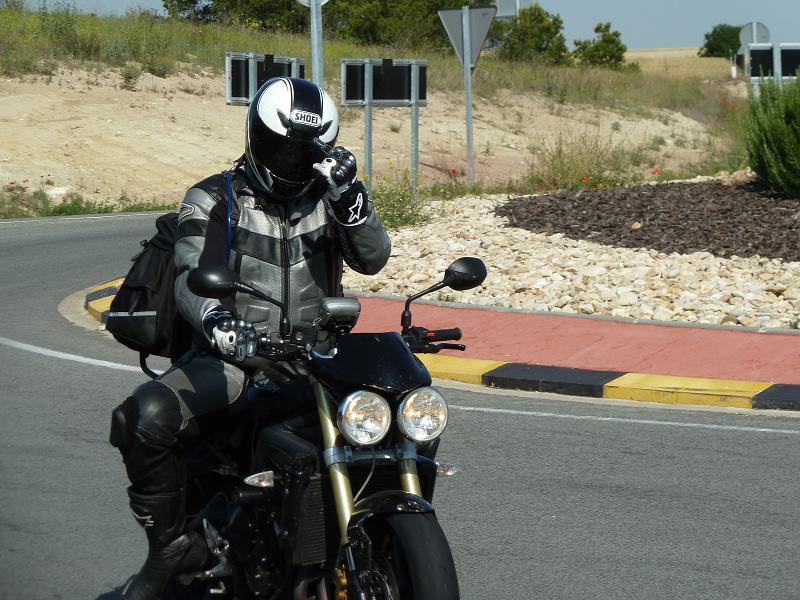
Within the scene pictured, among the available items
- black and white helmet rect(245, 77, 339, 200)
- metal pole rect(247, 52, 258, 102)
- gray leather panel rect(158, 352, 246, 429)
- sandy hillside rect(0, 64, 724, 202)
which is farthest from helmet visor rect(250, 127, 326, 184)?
sandy hillside rect(0, 64, 724, 202)

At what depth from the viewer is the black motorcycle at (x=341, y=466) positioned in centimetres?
369

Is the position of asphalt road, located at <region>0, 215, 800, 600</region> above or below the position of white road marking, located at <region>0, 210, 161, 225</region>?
below

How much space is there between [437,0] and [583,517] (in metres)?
53.5

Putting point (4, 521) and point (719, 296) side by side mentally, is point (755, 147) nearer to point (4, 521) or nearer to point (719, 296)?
point (719, 296)

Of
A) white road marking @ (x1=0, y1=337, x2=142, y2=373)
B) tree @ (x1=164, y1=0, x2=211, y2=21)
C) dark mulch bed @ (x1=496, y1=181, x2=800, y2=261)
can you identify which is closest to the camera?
white road marking @ (x1=0, y1=337, x2=142, y2=373)

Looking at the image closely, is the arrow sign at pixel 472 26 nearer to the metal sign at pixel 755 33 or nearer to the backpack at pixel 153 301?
the metal sign at pixel 755 33

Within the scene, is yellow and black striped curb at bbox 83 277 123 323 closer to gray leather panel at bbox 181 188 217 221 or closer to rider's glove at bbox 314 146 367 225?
gray leather panel at bbox 181 188 217 221

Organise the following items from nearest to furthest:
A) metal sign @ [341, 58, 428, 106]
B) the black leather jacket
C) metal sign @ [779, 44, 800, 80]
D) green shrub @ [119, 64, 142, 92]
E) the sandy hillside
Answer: the black leather jacket → metal sign @ [341, 58, 428, 106] → metal sign @ [779, 44, 800, 80] → the sandy hillside → green shrub @ [119, 64, 142, 92]

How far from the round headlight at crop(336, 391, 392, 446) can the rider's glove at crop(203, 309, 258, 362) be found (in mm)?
310

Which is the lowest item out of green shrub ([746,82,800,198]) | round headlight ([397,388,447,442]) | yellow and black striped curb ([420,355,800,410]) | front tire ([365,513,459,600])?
yellow and black striped curb ([420,355,800,410])

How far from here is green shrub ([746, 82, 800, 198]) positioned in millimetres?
16641

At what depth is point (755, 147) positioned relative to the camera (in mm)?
17375

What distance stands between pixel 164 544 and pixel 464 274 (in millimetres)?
1350

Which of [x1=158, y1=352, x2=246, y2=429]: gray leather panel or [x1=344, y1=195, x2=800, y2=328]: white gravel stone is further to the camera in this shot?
[x1=344, y1=195, x2=800, y2=328]: white gravel stone
